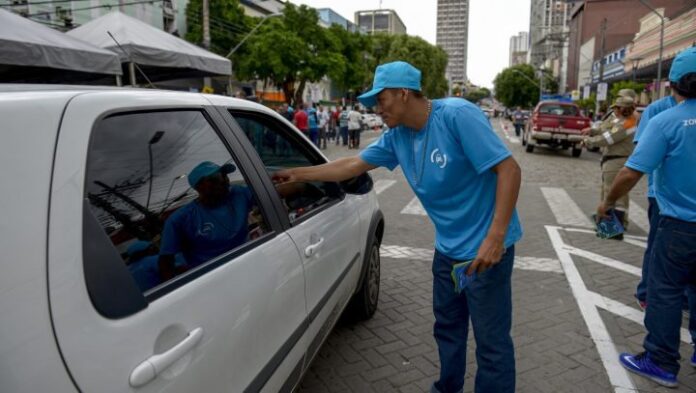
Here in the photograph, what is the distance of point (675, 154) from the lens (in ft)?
9.16

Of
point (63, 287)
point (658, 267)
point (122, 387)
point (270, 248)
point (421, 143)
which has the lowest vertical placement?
point (658, 267)

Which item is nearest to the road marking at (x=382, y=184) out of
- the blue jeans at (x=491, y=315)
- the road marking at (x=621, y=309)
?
the road marking at (x=621, y=309)

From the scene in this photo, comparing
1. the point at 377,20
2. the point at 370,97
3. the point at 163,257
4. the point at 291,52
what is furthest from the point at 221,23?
the point at 377,20

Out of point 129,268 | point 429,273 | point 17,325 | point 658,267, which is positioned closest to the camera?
point 17,325

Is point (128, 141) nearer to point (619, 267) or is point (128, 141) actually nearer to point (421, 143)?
point (421, 143)

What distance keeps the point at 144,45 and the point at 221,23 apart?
3200cm

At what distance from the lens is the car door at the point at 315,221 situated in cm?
238

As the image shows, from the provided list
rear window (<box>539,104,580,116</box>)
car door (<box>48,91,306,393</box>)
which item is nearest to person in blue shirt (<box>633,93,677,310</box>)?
car door (<box>48,91,306,393</box>)

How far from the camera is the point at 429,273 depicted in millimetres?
5203

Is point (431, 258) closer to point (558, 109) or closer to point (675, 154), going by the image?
point (675, 154)

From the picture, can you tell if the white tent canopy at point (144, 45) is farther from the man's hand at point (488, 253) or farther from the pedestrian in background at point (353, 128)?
the pedestrian in background at point (353, 128)

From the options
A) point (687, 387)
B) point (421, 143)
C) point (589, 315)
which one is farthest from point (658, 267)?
point (421, 143)

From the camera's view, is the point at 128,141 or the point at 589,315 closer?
the point at 128,141

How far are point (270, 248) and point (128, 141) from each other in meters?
0.71
